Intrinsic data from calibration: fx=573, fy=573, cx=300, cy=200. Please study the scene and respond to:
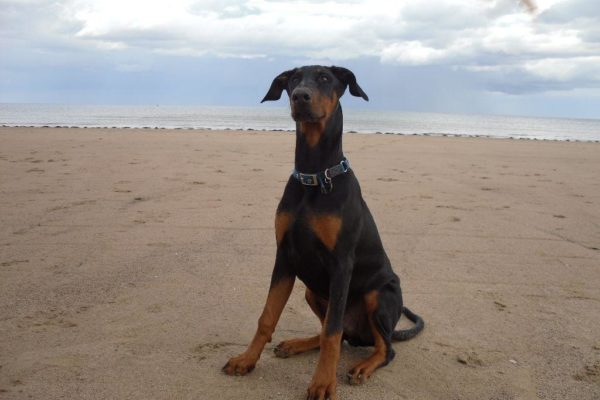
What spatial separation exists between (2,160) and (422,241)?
8817 mm

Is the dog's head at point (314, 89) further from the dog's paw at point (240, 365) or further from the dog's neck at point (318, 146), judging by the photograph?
the dog's paw at point (240, 365)

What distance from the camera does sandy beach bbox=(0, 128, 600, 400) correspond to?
321 centimetres

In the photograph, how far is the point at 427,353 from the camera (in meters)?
3.64

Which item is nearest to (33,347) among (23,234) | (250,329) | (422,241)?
(250,329)

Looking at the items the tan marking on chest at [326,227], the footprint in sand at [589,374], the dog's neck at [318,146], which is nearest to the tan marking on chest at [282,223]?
the tan marking on chest at [326,227]

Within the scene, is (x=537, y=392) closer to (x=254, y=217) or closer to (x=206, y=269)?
(x=206, y=269)

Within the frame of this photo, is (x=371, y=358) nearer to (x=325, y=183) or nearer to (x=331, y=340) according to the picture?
(x=331, y=340)

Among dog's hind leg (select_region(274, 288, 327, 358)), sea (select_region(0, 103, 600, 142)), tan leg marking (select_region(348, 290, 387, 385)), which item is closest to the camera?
tan leg marking (select_region(348, 290, 387, 385))

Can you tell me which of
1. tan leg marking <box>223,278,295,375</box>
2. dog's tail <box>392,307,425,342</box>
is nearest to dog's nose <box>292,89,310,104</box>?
tan leg marking <box>223,278,295,375</box>

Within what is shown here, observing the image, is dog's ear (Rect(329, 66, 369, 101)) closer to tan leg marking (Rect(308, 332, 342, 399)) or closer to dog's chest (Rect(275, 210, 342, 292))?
dog's chest (Rect(275, 210, 342, 292))

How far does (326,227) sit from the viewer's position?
3.11 m

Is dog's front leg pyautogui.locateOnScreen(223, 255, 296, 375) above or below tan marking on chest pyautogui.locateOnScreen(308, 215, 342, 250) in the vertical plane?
below

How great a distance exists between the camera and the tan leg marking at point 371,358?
10.6 feet

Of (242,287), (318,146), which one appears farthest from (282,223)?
(242,287)
